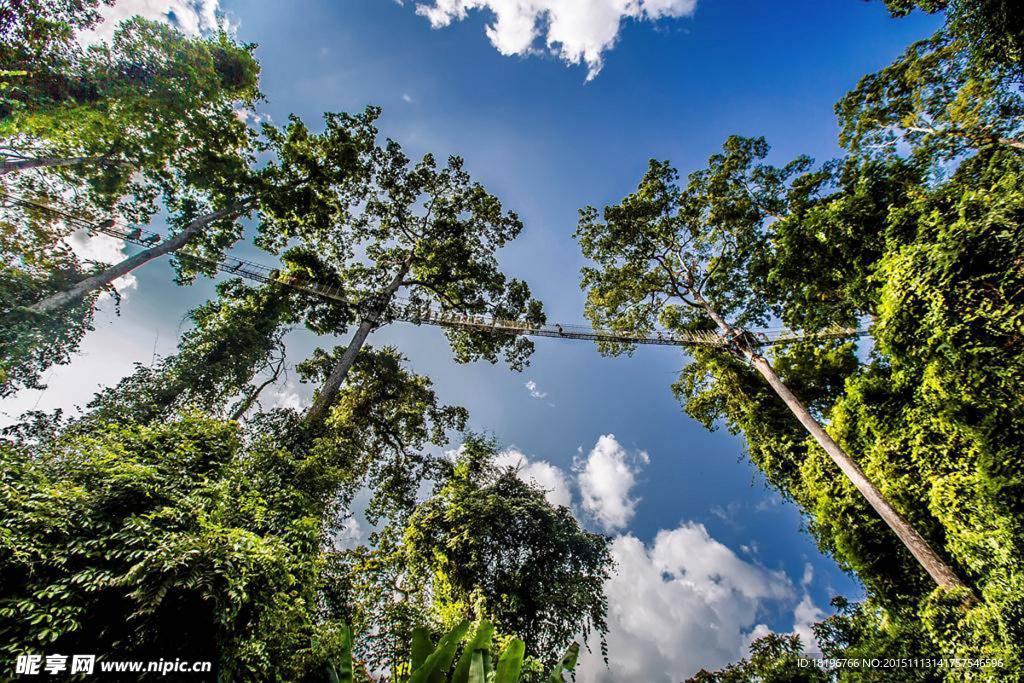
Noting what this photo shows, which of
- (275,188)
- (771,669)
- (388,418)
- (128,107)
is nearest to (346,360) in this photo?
(388,418)

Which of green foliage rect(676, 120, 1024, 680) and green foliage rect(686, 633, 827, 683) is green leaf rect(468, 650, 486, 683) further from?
green foliage rect(676, 120, 1024, 680)

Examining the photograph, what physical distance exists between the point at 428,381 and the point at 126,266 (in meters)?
9.26

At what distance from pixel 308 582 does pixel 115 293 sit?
33.6ft

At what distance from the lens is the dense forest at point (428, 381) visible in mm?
3898

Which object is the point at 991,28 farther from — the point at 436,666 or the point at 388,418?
the point at 388,418

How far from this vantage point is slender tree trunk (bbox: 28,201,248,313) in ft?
25.8

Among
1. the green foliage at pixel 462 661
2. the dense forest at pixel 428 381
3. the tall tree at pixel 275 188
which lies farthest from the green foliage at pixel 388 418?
the green foliage at pixel 462 661

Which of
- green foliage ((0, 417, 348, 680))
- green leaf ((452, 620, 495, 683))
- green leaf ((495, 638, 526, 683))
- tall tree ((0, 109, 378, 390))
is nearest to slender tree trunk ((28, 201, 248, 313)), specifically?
tall tree ((0, 109, 378, 390))

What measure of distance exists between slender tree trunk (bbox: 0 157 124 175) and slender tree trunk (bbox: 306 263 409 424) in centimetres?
861

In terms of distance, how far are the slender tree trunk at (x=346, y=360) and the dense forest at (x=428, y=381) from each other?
0.29ft

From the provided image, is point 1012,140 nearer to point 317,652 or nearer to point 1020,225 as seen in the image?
point 1020,225

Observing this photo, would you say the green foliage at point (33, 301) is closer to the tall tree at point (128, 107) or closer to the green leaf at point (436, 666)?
the tall tree at point (128, 107)

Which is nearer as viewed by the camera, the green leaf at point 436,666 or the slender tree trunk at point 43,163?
the green leaf at point 436,666

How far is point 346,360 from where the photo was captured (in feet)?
34.2
